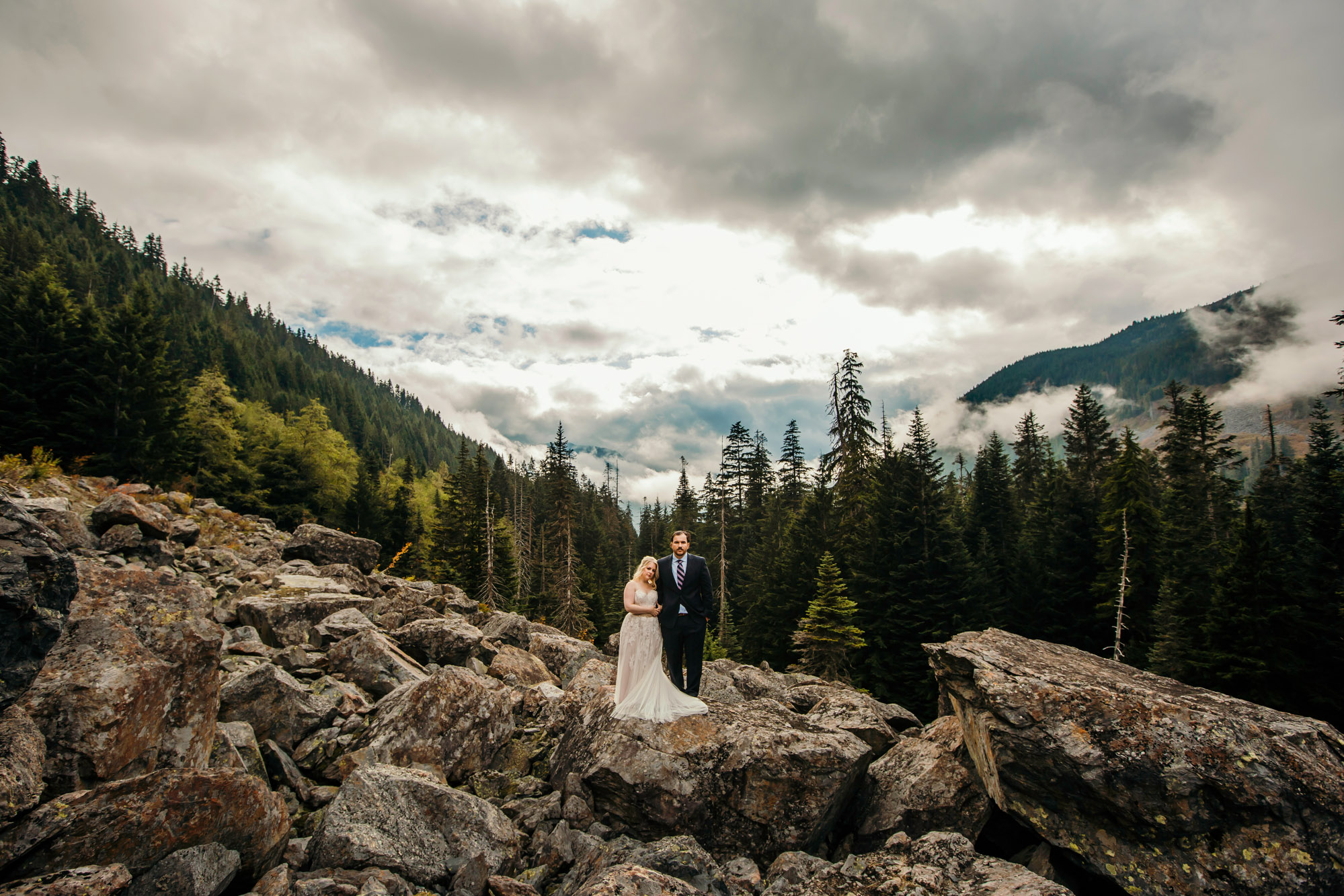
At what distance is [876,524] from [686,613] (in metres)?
26.0

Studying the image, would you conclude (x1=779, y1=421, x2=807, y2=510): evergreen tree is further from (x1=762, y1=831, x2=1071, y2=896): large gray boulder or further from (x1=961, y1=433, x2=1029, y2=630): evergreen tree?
(x1=762, y1=831, x2=1071, y2=896): large gray boulder

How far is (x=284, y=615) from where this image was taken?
11.5 metres

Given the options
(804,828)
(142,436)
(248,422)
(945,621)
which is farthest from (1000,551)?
(248,422)

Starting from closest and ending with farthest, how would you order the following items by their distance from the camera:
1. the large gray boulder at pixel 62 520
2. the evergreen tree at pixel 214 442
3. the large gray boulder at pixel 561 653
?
the large gray boulder at pixel 62 520 → the large gray boulder at pixel 561 653 → the evergreen tree at pixel 214 442

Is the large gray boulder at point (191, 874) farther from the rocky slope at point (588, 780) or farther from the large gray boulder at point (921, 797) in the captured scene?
the large gray boulder at point (921, 797)

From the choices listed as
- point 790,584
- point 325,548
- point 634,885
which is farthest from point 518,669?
point 790,584

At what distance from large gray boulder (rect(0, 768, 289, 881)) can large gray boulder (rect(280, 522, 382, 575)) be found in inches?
651

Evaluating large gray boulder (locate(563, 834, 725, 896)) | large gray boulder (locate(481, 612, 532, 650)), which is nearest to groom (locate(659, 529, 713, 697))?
large gray boulder (locate(563, 834, 725, 896))

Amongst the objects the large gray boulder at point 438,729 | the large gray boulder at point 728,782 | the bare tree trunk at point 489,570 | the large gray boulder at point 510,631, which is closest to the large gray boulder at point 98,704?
the large gray boulder at point 438,729

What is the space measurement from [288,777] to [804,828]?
260 inches

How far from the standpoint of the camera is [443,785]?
21.6 ft

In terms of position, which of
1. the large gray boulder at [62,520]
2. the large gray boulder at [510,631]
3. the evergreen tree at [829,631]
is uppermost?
the large gray boulder at [62,520]

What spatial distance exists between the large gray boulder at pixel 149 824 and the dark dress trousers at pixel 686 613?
5.06 meters

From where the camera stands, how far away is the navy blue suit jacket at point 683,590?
8.44m
